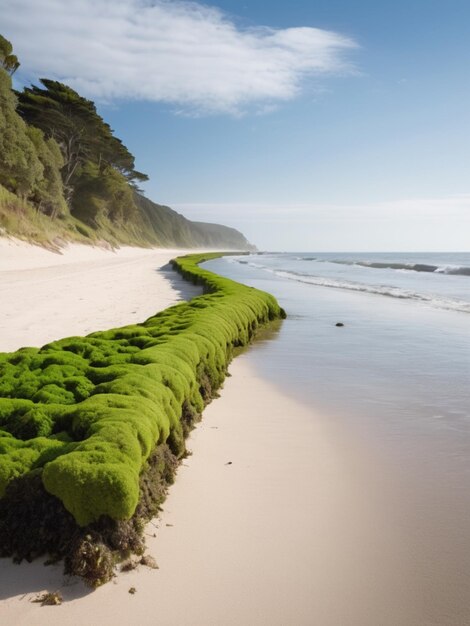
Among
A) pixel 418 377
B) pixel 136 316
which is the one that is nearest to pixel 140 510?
pixel 418 377

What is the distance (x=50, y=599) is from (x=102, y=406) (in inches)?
69.5

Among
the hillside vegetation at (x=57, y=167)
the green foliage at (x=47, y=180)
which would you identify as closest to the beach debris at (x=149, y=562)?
the hillside vegetation at (x=57, y=167)

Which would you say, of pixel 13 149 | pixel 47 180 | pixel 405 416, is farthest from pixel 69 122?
pixel 405 416

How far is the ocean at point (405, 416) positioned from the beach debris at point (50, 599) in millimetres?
1797

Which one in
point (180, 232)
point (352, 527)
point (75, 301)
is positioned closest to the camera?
point (352, 527)

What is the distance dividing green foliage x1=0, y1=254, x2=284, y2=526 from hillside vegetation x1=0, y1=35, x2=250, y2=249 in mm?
29745

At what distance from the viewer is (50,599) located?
3.11 meters

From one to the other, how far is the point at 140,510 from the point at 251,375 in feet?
17.2

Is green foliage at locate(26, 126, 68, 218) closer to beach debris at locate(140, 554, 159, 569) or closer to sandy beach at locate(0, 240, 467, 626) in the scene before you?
sandy beach at locate(0, 240, 467, 626)

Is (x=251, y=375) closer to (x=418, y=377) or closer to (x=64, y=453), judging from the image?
(x=418, y=377)

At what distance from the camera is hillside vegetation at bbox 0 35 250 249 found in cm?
3521

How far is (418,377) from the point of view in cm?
888

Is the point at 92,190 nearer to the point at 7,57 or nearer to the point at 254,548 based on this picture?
the point at 7,57

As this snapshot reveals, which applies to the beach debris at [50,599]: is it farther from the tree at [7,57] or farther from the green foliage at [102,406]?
the tree at [7,57]
